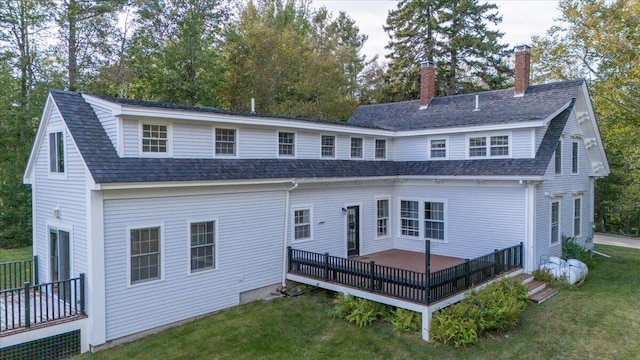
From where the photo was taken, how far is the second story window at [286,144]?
13039 mm

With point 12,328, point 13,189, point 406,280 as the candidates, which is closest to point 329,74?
point 13,189

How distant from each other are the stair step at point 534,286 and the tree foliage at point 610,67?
13978 mm

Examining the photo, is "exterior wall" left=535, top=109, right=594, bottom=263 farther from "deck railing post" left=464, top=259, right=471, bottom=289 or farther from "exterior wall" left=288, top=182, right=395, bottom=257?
"exterior wall" left=288, top=182, right=395, bottom=257

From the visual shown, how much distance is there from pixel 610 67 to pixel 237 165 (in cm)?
2331

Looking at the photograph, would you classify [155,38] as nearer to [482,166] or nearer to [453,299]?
[482,166]

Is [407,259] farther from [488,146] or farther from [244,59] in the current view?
[244,59]

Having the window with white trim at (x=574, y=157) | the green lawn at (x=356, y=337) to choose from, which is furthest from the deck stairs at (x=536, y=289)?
the window with white trim at (x=574, y=157)

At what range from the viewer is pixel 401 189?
16219mm

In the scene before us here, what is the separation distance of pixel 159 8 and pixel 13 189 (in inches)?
568

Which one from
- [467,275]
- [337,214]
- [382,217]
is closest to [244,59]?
[382,217]

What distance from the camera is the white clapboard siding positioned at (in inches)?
408

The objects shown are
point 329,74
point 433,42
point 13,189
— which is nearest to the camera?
point 13,189

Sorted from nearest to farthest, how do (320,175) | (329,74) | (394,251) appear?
(320,175) → (394,251) → (329,74)

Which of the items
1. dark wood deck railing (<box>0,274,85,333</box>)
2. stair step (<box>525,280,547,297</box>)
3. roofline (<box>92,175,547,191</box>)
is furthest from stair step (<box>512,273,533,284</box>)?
dark wood deck railing (<box>0,274,85,333</box>)
